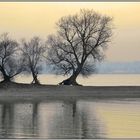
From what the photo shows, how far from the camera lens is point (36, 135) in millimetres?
3291

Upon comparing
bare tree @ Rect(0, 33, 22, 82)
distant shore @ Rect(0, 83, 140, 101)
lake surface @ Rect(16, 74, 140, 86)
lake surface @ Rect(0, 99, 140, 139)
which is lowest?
lake surface @ Rect(0, 99, 140, 139)

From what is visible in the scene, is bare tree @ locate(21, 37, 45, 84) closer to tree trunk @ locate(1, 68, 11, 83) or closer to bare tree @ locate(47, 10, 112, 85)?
bare tree @ locate(47, 10, 112, 85)

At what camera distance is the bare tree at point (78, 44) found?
12.7 feet

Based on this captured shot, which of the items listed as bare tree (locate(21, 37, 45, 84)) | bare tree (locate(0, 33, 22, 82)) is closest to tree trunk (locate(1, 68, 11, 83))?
bare tree (locate(0, 33, 22, 82))

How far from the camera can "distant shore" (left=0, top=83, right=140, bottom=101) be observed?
12.5 ft

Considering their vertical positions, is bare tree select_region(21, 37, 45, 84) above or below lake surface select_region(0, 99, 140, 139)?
above

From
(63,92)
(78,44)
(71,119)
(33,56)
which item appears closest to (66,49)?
(78,44)

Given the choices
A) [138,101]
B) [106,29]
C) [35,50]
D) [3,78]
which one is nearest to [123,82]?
[138,101]

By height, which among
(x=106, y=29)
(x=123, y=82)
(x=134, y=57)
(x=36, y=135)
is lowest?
(x=36, y=135)

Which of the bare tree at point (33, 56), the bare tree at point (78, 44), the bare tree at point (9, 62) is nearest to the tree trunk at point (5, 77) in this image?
the bare tree at point (9, 62)

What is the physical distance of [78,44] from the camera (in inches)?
156

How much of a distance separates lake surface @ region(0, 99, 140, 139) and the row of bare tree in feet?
0.91

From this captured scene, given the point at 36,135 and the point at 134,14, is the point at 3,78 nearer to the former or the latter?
the point at 36,135

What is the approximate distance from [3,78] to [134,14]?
1386 millimetres
